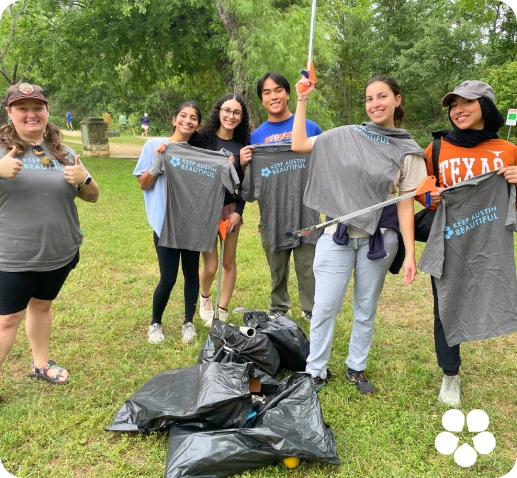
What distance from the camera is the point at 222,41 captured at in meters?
12.0

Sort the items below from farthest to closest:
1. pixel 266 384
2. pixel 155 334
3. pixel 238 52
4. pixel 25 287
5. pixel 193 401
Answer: pixel 238 52 → pixel 155 334 → pixel 266 384 → pixel 25 287 → pixel 193 401

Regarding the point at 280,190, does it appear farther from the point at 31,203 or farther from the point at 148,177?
the point at 31,203

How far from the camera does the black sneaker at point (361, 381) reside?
2971 mm

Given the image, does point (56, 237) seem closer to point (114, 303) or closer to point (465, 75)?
point (114, 303)

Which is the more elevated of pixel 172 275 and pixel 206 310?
pixel 172 275

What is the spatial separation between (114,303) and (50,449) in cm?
207

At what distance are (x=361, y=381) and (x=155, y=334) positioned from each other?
1.69m

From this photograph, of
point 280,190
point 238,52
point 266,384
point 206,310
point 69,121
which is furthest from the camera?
point 69,121

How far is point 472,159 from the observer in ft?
8.21

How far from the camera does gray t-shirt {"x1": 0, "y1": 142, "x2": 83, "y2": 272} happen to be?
245 centimetres

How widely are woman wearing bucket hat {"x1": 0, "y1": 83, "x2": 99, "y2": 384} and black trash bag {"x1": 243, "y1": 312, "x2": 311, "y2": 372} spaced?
140cm

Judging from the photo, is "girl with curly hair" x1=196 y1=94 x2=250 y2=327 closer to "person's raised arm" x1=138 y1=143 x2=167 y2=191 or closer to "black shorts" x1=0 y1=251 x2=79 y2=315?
"person's raised arm" x1=138 y1=143 x2=167 y2=191

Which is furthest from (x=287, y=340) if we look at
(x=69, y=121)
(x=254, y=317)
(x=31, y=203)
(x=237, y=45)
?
(x=69, y=121)

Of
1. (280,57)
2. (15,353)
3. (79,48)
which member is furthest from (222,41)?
(15,353)
